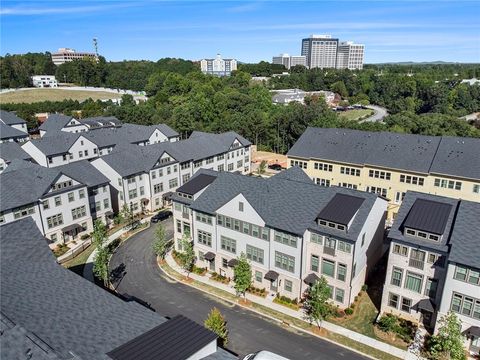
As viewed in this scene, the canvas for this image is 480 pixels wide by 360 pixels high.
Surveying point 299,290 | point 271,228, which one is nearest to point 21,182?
point 271,228

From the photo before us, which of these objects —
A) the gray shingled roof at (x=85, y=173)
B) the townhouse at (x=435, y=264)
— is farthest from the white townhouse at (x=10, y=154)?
the townhouse at (x=435, y=264)

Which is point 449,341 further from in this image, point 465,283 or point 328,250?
point 328,250

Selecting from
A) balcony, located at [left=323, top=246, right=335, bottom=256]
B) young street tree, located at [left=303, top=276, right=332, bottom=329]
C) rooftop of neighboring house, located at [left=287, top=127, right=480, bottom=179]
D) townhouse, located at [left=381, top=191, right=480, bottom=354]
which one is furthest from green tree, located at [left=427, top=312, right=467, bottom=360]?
rooftop of neighboring house, located at [left=287, top=127, right=480, bottom=179]

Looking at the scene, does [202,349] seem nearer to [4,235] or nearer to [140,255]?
[4,235]

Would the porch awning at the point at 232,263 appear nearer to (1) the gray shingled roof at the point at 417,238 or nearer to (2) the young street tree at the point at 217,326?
(2) the young street tree at the point at 217,326

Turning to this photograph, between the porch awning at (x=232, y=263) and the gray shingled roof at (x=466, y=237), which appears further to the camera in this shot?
the porch awning at (x=232, y=263)

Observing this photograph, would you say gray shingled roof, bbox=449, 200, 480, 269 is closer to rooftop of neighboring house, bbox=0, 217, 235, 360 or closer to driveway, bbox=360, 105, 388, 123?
rooftop of neighboring house, bbox=0, 217, 235, 360

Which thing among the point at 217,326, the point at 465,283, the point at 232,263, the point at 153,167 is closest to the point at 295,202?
the point at 232,263
